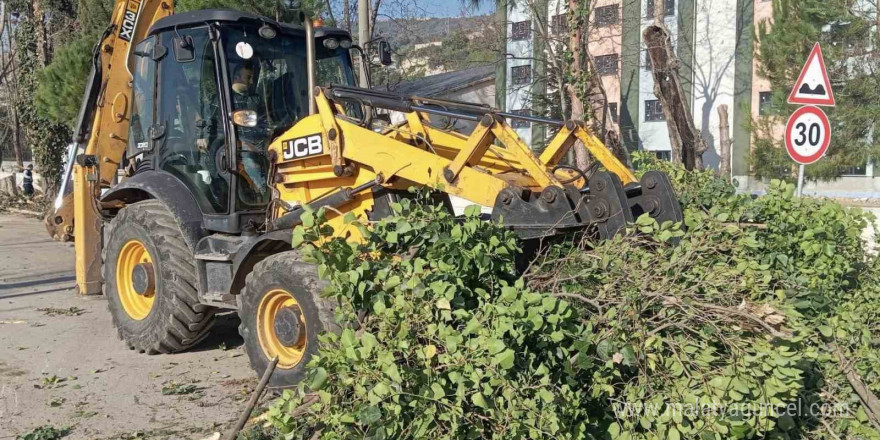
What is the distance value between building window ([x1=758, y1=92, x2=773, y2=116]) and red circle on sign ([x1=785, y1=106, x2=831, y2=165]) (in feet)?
72.8

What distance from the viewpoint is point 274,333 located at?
549 cm

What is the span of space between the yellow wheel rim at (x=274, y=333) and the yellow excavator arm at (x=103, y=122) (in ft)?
11.0

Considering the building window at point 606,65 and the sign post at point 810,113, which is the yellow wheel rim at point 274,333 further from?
the building window at point 606,65

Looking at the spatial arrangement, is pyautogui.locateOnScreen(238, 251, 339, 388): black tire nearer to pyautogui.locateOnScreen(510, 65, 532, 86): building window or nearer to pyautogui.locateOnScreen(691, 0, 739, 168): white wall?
pyautogui.locateOnScreen(510, 65, 532, 86): building window

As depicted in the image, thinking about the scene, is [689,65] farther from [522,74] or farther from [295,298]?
[295,298]

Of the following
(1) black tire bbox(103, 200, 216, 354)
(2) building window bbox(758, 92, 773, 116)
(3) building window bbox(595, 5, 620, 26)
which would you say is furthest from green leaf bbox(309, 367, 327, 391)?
(2) building window bbox(758, 92, 773, 116)

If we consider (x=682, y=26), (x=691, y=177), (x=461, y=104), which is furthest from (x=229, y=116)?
(x=682, y=26)

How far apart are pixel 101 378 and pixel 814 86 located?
6.94 metres

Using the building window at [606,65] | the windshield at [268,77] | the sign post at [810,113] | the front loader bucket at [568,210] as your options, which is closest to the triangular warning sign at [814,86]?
the sign post at [810,113]

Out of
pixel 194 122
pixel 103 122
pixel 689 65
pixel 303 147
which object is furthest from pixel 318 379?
pixel 689 65

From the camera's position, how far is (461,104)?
227 inches

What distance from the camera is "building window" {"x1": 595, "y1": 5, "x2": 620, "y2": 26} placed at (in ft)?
90.7

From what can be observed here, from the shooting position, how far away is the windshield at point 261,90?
6.31m

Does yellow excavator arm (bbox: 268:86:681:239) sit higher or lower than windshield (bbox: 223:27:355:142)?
lower
